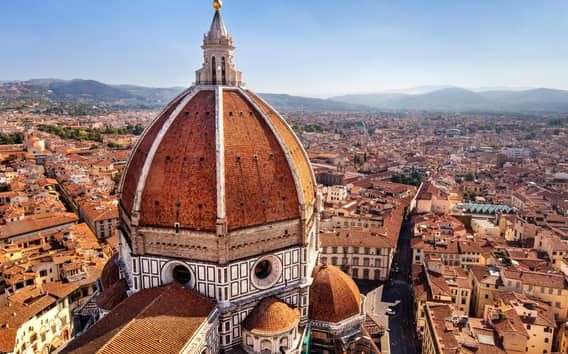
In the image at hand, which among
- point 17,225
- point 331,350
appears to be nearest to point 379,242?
point 331,350

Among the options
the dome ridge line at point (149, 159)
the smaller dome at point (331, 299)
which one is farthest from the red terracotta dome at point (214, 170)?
the smaller dome at point (331, 299)

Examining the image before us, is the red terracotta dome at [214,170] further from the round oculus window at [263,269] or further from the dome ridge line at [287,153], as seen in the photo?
the round oculus window at [263,269]

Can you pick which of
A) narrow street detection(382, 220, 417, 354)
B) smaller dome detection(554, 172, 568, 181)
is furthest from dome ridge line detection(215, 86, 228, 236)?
smaller dome detection(554, 172, 568, 181)

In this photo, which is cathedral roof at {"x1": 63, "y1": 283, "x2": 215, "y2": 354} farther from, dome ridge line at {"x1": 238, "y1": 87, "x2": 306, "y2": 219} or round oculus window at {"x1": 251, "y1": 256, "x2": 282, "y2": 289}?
dome ridge line at {"x1": 238, "y1": 87, "x2": 306, "y2": 219}

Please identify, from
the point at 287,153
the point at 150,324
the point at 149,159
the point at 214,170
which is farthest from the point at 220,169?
the point at 150,324

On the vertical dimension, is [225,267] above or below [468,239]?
above

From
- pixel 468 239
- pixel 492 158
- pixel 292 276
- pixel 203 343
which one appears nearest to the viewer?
pixel 203 343

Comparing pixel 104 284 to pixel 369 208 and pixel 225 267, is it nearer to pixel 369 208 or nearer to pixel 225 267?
pixel 225 267

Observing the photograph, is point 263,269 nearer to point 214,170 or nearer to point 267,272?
point 267,272
